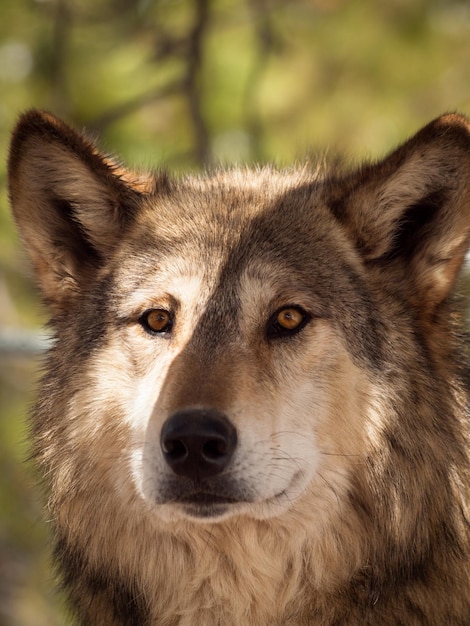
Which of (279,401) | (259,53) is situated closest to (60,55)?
(259,53)

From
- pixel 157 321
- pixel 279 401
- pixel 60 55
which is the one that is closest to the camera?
pixel 279 401

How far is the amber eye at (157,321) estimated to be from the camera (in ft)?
11.1

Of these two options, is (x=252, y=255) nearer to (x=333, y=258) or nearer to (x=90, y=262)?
(x=333, y=258)

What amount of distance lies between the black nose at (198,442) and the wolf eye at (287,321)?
19.8 inches

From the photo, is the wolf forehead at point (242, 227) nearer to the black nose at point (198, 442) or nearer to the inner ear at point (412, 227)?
the inner ear at point (412, 227)

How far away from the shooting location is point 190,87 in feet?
22.6

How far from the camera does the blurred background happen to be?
7.22 metres

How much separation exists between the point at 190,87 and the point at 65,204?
11.1 feet

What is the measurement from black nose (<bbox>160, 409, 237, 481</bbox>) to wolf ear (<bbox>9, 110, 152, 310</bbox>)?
40.2 inches

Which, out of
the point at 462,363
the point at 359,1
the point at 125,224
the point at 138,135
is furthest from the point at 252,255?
the point at 359,1

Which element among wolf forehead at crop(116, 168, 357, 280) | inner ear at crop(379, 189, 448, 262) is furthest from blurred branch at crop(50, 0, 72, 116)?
inner ear at crop(379, 189, 448, 262)

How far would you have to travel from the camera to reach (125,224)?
374cm

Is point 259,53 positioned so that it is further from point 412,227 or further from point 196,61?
point 412,227

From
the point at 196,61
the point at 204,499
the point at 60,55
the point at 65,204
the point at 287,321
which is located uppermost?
the point at 60,55
